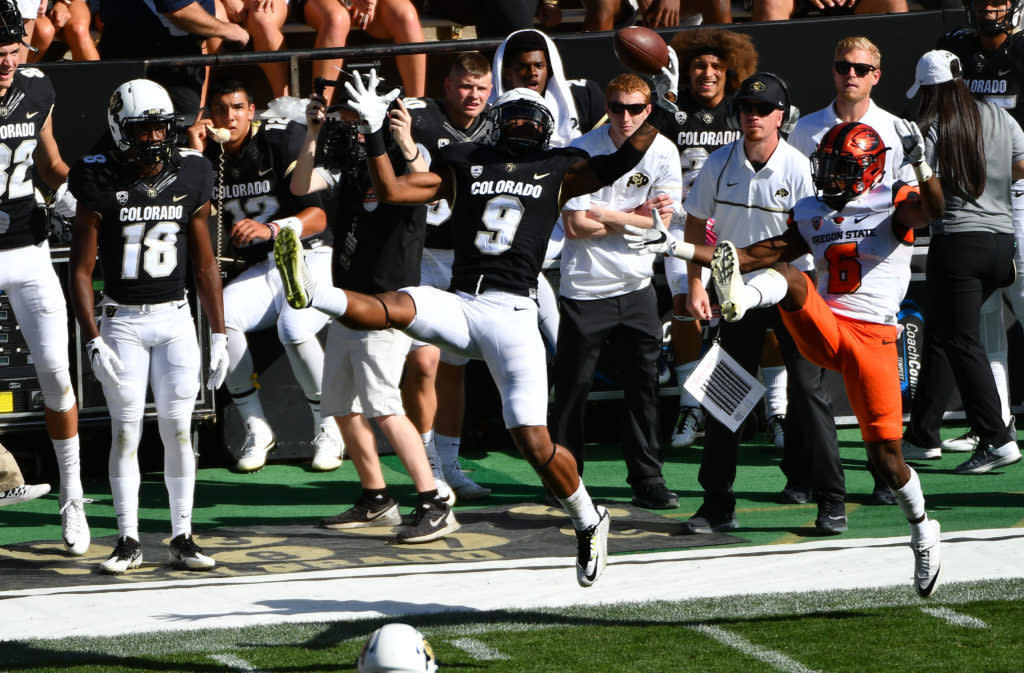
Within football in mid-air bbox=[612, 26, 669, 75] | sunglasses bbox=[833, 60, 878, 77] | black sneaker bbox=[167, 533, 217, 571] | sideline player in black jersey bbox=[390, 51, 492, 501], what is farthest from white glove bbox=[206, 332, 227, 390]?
sunglasses bbox=[833, 60, 878, 77]

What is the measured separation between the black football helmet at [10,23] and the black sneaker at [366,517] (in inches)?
105

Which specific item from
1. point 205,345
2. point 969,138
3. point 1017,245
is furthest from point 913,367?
point 205,345

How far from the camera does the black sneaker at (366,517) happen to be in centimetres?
741

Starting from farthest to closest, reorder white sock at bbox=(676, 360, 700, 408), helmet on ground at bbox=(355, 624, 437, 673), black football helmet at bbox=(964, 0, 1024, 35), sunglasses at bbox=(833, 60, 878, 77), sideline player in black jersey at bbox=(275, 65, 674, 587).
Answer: white sock at bbox=(676, 360, 700, 408), black football helmet at bbox=(964, 0, 1024, 35), sunglasses at bbox=(833, 60, 878, 77), sideline player in black jersey at bbox=(275, 65, 674, 587), helmet on ground at bbox=(355, 624, 437, 673)

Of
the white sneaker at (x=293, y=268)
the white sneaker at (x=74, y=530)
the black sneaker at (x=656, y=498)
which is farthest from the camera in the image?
the black sneaker at (x=656, y=498)

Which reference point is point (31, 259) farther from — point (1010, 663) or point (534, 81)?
point (1010, 663)

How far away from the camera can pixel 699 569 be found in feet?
21.2

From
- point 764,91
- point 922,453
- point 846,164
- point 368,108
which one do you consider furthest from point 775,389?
point 368,108

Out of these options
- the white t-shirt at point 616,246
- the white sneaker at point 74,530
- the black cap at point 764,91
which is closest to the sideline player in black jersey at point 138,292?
the white sneaker at point 74,530

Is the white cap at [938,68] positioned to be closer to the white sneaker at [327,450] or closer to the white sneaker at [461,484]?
the white sneaker at [461,484]

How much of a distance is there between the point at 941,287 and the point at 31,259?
458 cm

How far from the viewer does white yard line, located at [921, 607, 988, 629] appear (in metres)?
5.67

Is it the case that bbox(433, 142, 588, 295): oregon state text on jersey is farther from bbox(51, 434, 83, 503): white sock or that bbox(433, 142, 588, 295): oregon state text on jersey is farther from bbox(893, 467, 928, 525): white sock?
bbox(51, 434, 83, 503): white sock

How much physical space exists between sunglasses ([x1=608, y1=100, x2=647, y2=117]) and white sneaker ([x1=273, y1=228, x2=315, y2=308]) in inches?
96.4
